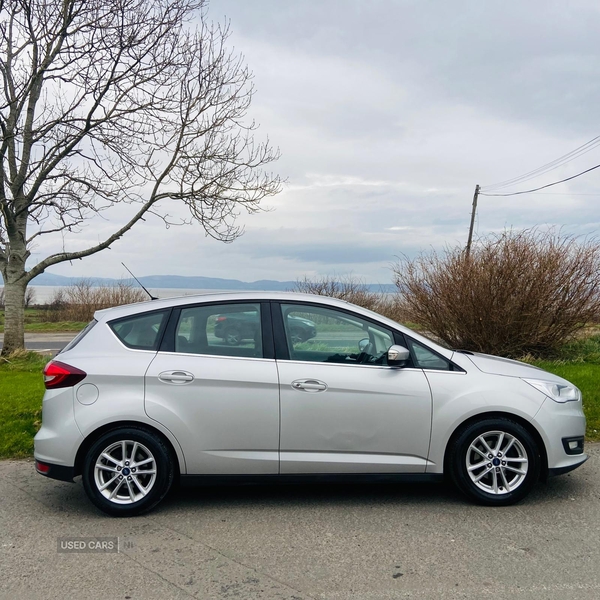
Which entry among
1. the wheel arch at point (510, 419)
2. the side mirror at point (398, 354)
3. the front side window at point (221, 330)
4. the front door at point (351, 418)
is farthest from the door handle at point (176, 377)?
the wheel arch at point (510, 419)

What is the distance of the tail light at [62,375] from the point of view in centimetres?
442

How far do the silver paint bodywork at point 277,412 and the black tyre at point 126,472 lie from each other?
4.1 inches

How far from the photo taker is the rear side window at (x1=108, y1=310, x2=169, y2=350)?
4629 mm

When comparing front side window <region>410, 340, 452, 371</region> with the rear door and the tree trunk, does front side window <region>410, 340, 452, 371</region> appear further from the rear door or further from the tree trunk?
the tree trunk

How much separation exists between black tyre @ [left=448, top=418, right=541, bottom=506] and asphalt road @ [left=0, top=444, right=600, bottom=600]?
0.12m

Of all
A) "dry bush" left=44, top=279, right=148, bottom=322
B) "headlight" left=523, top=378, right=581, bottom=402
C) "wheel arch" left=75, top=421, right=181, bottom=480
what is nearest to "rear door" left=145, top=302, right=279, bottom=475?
"wheel arch" left=75, top=421, right=181, bottom=480

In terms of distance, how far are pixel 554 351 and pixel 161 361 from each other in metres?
9.88

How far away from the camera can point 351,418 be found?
444 cm

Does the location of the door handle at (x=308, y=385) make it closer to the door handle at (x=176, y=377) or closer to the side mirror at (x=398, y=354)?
the side mirror at (x=398, y=354)

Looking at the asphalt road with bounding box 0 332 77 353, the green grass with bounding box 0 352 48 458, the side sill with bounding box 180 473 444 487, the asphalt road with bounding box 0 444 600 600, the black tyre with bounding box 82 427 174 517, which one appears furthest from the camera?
the asphalt road with bounding box 0 332 77 353

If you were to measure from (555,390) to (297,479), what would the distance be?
2.15m

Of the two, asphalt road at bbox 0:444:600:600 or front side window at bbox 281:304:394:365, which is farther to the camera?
front side window at bbox 281:304:394:365

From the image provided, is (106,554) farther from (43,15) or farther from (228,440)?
(43,15)

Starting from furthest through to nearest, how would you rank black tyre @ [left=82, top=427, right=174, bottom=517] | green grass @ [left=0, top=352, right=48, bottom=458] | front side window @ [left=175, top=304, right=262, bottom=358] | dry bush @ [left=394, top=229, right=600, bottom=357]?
dry bush @ [left=394, top=229, right=600, bottom=357], green grass @ [left=0, top=352, right=48, bottom=458], front side window @ [left=175, top=304, right=262, bottom=358], black tyre @ [left=82, top=427, right=174, bottom=517]
